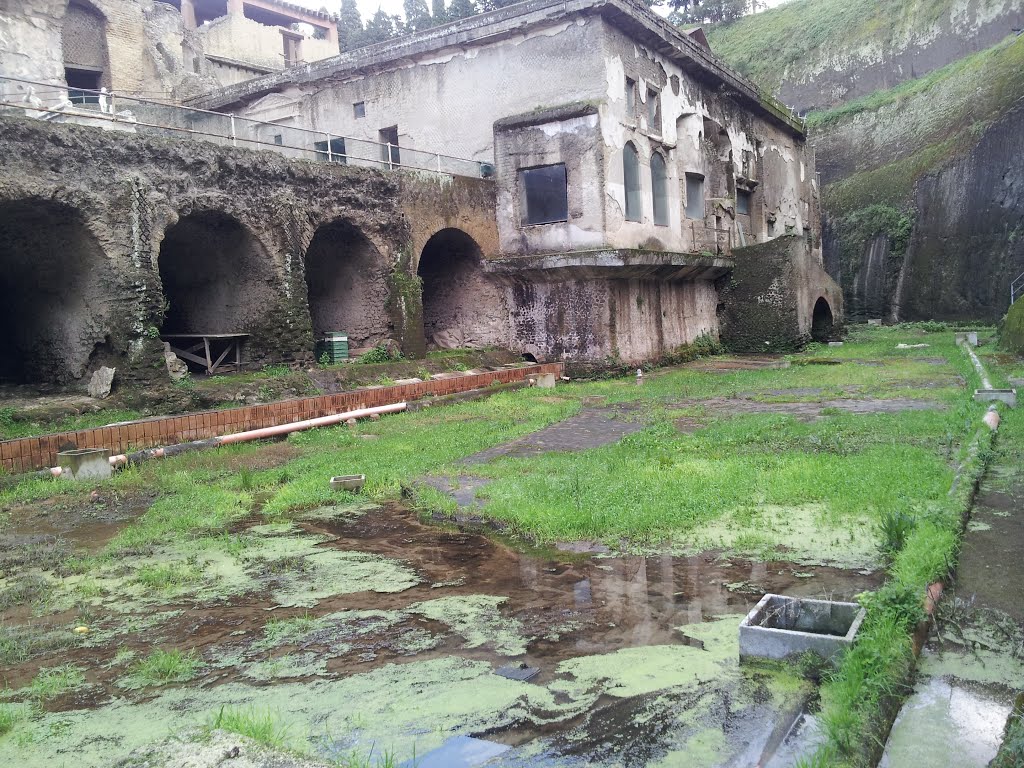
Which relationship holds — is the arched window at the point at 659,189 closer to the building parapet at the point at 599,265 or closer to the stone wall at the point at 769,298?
the building parapet at the point at 599,265

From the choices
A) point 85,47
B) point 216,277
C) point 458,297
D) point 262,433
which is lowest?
point 262,433

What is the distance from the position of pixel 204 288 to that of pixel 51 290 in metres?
3.04

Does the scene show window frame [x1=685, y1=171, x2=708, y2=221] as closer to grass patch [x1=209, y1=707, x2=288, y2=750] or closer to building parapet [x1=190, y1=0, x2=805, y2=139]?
building parapet [x1=190, y1=0, x2=805, y2=139]

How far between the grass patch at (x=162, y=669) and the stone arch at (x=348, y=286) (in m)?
13.2

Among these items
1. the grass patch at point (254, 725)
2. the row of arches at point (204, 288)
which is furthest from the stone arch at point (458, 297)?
the grass patch at point (254, 725)

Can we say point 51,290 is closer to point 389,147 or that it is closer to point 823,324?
point 389,147

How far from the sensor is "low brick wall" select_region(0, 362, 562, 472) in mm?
9250

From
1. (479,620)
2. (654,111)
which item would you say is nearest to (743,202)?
(654,111)

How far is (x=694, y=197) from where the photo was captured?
22109mm

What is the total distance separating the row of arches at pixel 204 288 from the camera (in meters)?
12.4

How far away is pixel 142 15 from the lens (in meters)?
25.2

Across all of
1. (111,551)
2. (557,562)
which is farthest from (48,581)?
(557,562)

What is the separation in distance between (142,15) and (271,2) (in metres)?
12.4

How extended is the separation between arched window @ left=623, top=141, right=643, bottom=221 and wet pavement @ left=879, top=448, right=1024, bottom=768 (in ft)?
46.5
